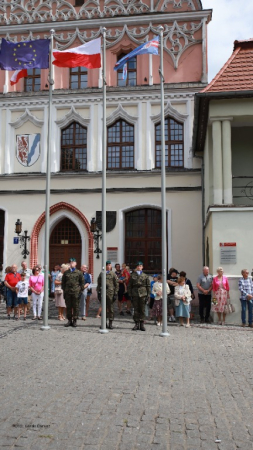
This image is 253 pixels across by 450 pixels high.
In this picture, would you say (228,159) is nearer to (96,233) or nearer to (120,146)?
(96,233)

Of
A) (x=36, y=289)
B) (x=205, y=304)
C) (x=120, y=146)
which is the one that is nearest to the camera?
(x=205, y=304)

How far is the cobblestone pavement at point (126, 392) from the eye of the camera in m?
4.77

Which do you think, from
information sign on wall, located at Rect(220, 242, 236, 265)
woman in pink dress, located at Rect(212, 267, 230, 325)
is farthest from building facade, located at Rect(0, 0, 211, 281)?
woman in pink dress, located at Rect(212, 267, 230, 325)

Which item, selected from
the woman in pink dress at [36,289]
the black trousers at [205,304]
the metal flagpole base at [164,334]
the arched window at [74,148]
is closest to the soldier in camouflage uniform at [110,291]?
the metal flagpole base at [164,334]

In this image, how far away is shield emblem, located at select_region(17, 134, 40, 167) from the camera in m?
22.8

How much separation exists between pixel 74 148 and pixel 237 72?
9612mm

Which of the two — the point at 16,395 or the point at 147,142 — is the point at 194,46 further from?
the point at 16,395

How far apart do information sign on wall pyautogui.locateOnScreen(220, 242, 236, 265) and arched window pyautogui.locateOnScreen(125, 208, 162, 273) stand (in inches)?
310

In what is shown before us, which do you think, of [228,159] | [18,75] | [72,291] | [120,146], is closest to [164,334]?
[72,291]

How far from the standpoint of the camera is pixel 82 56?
13.5m

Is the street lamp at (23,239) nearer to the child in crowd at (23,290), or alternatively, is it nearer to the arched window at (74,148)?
the arched window at (74,148)

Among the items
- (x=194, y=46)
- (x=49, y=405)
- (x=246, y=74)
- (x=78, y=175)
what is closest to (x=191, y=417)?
(x=49, y=405)

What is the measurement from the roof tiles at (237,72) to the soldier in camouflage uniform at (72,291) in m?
6.57

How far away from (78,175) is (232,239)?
9.82 metres
